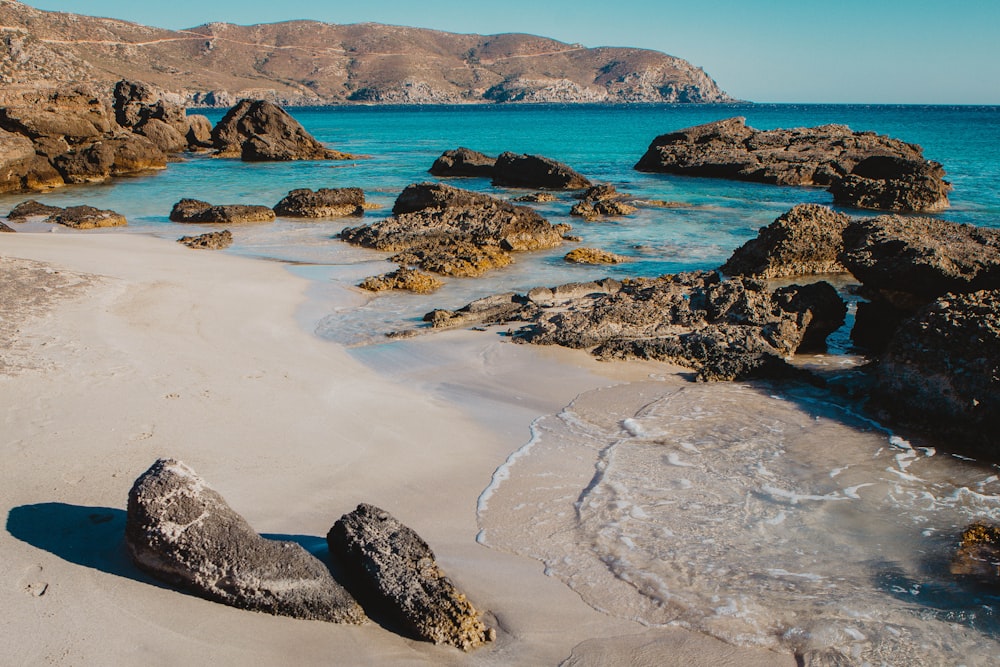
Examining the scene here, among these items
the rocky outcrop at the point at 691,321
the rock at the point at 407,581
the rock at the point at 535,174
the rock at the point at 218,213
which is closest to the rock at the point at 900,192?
the rock at the point at 535,174

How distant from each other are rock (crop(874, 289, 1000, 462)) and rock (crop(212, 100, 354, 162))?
30.7m

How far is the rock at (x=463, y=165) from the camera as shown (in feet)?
88.7

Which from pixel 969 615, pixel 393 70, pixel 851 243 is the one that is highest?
pixel 393 70

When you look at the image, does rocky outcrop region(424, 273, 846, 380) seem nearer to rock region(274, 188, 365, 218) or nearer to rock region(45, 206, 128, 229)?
rock region(274, 188, 365, 218)

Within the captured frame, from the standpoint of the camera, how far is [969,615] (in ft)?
12.3

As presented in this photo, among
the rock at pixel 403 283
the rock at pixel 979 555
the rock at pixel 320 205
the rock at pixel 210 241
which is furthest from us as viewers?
the rock at pixel 320 205

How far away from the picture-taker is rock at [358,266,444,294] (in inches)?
419

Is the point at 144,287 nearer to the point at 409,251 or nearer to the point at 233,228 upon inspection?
the point at 409,251

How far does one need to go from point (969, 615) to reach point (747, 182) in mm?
24600

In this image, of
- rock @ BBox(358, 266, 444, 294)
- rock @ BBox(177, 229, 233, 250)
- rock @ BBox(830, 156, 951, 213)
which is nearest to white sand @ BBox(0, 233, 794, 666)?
rock @ BBox(358, 266, 444, 294)

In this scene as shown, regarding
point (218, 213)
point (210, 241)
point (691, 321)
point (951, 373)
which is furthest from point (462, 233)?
point (951, 373)

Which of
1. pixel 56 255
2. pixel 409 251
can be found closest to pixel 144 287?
pixel 56 255

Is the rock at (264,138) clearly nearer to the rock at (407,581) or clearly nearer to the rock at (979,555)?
the rock at (407,581)

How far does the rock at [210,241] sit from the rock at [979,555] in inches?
482
